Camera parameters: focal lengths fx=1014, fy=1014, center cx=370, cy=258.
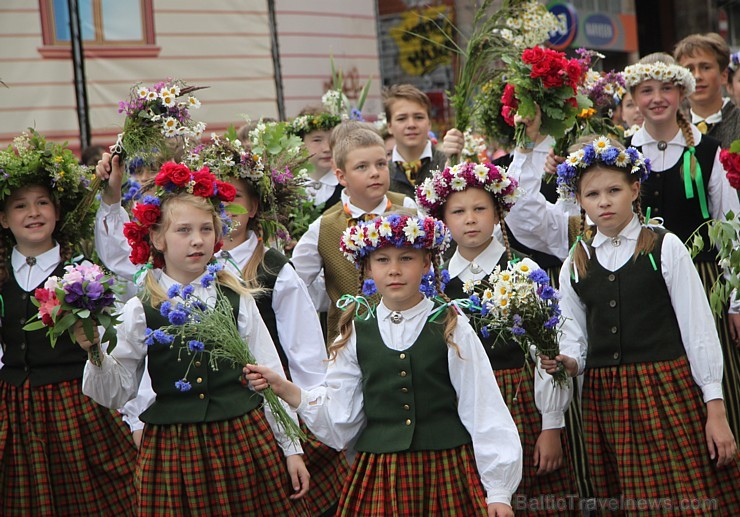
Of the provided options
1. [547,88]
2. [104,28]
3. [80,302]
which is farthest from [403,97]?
[104,28]

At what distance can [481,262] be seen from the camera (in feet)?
16.6

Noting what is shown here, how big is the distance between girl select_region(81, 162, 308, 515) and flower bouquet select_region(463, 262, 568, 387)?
1036 mm

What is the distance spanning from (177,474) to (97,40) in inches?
283

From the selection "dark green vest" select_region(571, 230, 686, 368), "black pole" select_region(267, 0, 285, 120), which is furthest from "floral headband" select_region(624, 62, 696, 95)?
"black pole" select_region(267, 0, 285, 120)

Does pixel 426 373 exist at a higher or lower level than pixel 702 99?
lower

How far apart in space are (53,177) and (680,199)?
11.6 ft

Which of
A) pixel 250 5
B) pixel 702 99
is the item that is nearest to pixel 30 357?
pixel 702 99

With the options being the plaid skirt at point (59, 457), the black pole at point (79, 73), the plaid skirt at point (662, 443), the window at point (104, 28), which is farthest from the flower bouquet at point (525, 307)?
the window at point (104, 28)

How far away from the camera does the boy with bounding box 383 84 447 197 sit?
7438 mm

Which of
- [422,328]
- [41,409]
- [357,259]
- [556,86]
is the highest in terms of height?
[556,86]

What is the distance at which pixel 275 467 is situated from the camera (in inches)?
176

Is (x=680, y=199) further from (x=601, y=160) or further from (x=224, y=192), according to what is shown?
(x=224, y=192)

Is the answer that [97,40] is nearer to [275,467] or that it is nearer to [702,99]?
[702,99]

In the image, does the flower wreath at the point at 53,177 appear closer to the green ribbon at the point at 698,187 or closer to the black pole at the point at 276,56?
the green ribbon at the point at 698,187
